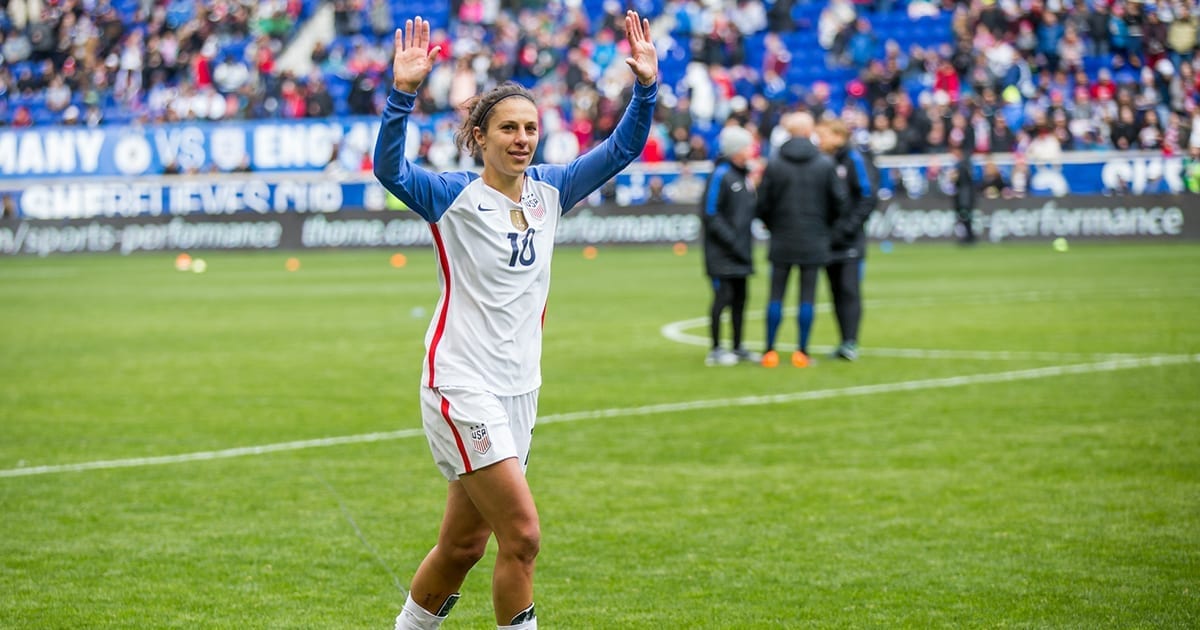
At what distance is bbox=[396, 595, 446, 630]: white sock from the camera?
5445 mm

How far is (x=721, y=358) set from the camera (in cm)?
1473

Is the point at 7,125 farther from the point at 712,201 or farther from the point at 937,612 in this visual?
the point at 937,612

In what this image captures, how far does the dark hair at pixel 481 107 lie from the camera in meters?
5.33

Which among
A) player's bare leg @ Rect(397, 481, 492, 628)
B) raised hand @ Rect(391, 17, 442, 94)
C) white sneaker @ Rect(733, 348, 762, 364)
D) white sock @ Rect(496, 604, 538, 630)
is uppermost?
raised hand @ Rect(391, 17, 442, 94)

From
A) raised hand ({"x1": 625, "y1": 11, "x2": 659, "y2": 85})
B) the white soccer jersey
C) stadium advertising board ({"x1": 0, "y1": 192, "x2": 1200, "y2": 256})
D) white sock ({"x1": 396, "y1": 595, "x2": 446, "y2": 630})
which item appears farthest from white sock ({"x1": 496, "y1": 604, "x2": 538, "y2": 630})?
stadium advertising board ({"x1": 0, "y1": 192, "x2": 1200, "y2": 256})

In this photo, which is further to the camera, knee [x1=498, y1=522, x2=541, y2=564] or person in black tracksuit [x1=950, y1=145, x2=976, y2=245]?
person in black tracksuit [x1=950, y1=145, x2=976, y2=245]

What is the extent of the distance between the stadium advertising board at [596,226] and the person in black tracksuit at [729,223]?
17845 millimetres

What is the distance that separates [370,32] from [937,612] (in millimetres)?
40496

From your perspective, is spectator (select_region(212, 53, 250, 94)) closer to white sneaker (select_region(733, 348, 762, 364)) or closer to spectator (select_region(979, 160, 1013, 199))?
Answer: spectator (select_region(979, 160, 1013, 199))

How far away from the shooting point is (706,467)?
9.52 m

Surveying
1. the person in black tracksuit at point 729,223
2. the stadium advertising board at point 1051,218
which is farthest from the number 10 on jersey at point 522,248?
the stadium advertising board at point 1051,218

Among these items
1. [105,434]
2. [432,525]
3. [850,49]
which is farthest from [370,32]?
[432,525]

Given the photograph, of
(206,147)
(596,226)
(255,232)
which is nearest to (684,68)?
(596,226)

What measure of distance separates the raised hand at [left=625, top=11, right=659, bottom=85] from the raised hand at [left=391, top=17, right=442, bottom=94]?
31.2 inches
